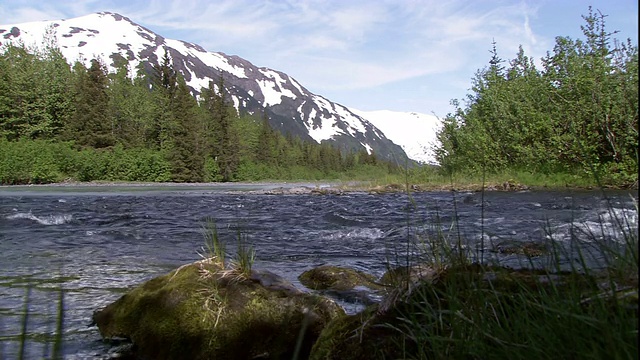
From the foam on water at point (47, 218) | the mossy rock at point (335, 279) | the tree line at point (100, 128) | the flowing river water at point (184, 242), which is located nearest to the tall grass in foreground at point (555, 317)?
the flowing river water at point (184, 242)

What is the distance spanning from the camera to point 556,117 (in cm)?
2677

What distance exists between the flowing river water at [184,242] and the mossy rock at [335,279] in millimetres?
208

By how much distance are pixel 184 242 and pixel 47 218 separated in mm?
5910

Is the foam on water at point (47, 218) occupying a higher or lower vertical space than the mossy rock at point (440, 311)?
lower

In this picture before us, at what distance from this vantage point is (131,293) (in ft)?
13.1

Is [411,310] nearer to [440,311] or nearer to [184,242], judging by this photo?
[440,311]

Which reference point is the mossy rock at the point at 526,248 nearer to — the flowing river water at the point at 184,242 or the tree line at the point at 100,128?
the flowing river water at the point at 184,242

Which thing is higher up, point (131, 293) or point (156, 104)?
point (156, 104)

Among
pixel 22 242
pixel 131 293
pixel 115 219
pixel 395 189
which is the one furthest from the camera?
pixel 395 189

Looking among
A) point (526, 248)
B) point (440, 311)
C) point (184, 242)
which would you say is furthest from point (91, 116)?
point (440, 311)

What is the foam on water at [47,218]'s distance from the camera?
38.8 feet

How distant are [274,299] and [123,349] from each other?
120 cm

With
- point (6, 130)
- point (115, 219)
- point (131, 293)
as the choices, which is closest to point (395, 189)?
point (115, 219)

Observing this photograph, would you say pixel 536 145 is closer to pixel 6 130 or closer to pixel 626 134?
pixel 626 134
